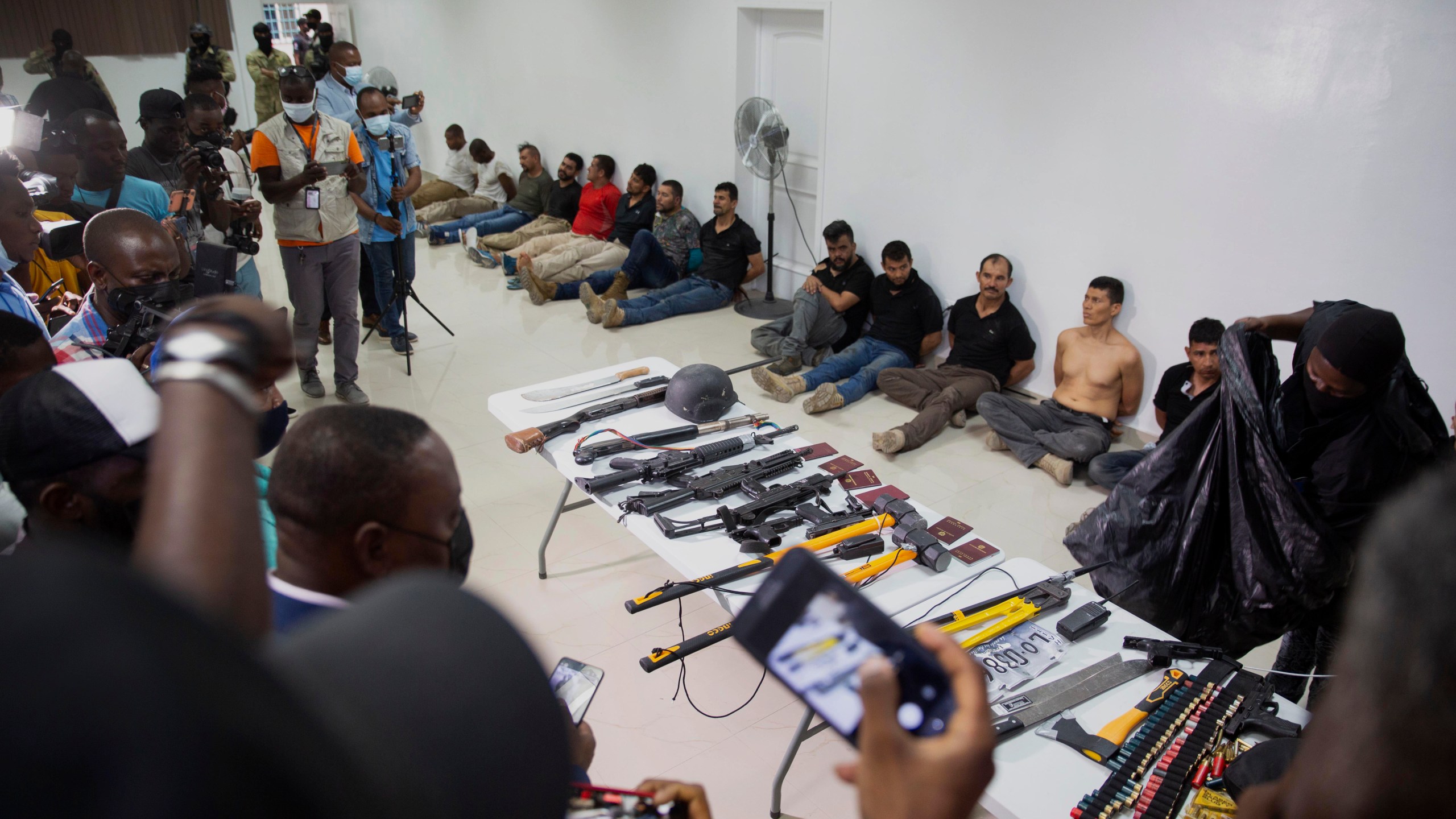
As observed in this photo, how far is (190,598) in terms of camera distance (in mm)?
438

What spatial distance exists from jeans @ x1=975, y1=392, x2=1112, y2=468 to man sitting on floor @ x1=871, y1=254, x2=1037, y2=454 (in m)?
0.17

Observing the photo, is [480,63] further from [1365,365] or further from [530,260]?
[1365,365]

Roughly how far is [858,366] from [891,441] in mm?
1042

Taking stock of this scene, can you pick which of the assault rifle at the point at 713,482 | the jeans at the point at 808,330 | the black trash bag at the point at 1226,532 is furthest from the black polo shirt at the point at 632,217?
the black trash bag at the point at 1226,532

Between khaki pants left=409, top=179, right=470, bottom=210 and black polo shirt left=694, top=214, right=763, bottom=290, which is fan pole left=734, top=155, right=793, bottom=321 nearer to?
black polo shirt left=694, top=214, right=763, bottom=290

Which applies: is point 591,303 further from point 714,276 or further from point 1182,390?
point 1182,390

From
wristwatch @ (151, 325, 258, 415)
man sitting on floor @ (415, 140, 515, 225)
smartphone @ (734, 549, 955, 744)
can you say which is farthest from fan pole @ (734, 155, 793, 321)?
wristwatch @ (151, 325, 258, 415)

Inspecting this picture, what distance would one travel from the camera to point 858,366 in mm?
5484

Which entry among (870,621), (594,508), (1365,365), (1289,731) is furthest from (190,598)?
(594,508)

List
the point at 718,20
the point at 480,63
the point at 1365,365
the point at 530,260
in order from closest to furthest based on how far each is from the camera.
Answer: the point at 1365,365 < the point at 718,20 < the point at 530,260 < the point at 480,63

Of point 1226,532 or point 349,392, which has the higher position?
point 1226,532

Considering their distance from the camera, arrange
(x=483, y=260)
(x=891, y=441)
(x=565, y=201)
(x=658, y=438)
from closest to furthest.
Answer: (x=658, y=438)
(x=891, y=441)
(x=483, y=260)
(x=565, y=201)

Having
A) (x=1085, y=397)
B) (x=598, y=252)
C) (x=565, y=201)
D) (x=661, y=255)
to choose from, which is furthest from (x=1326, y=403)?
(x=565, y=201)

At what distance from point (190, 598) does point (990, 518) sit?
3.92 metres
